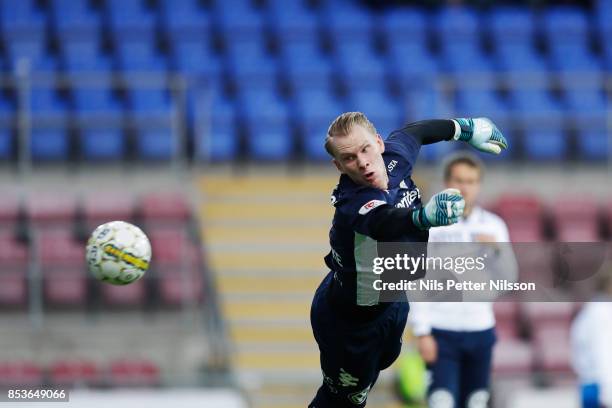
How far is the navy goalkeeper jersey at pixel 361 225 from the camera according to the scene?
668cm

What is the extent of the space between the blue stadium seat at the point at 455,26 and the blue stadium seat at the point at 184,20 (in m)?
3.12

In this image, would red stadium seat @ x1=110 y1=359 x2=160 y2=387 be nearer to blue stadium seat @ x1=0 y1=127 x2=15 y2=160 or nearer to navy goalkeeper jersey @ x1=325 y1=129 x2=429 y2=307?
blue stadium seat @ x1=0 y1=127 x2=15 y2=160

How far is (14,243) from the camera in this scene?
42.5 ft

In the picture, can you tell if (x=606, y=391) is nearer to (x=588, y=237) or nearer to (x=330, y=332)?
(x=330, y=332)

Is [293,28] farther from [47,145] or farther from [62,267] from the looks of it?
[62,267]

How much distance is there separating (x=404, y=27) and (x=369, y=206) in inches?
408

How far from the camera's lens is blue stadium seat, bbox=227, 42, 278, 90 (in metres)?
15.7

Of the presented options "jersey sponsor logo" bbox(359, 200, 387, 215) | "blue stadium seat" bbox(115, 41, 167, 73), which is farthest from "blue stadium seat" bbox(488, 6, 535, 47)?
"jersey sponsor logo" bbox(359, 200, 387, 215)

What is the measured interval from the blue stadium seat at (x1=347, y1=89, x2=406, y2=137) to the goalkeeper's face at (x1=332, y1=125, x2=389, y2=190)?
794 cm

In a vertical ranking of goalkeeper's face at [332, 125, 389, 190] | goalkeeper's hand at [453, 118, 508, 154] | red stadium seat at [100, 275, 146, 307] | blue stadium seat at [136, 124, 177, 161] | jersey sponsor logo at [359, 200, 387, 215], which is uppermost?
blue stadium seat at [136, 124, 177, 161]

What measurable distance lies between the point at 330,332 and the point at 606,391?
2428 millimetres

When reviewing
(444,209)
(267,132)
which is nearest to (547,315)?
(267,132)

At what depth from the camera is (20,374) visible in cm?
1209

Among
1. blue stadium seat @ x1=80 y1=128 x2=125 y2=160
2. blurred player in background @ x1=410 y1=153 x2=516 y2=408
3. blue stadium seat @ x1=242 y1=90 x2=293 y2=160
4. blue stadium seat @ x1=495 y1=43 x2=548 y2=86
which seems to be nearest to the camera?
blurred player in background @ x1=410 y1=153 x2=516 y2=408
